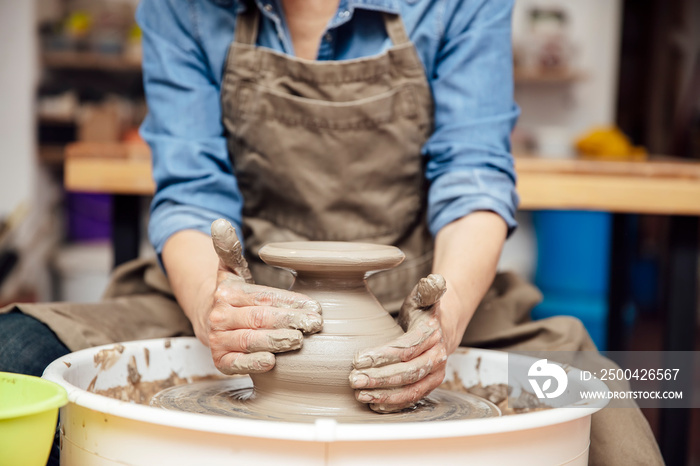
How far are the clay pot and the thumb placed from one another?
1.3 inches

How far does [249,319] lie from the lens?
868 millimetres

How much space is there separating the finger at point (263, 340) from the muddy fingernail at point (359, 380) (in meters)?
0.08

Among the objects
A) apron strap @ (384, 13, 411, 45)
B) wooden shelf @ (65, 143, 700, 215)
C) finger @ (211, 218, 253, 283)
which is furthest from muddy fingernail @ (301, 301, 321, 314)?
wooden shelf @ (65, 143, 700, 215)

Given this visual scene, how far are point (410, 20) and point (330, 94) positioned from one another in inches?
7.6

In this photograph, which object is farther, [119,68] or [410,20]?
[119,68]

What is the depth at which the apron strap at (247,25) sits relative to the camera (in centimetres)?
135

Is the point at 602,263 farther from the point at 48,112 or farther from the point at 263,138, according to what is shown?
the point at 48,112

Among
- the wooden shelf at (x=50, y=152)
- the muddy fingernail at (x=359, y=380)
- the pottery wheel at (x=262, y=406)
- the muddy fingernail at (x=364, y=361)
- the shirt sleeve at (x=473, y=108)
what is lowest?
the wooden shelf at (x=50, y=152)

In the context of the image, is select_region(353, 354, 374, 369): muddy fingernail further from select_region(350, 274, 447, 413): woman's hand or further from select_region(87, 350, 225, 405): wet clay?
select_region(87, 350, 225, 405): wet clay

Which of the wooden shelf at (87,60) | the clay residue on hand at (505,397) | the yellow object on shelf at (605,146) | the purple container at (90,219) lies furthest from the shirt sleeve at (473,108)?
the purple container at (90,219)

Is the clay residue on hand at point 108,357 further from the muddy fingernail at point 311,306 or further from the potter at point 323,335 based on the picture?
the muddy fingernail at point 311,306

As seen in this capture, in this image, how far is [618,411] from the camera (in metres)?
1.10

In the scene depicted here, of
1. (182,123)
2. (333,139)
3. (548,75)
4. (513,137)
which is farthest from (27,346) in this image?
(548,75)

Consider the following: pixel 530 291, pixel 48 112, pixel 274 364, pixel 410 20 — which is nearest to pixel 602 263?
pixel 530 291
